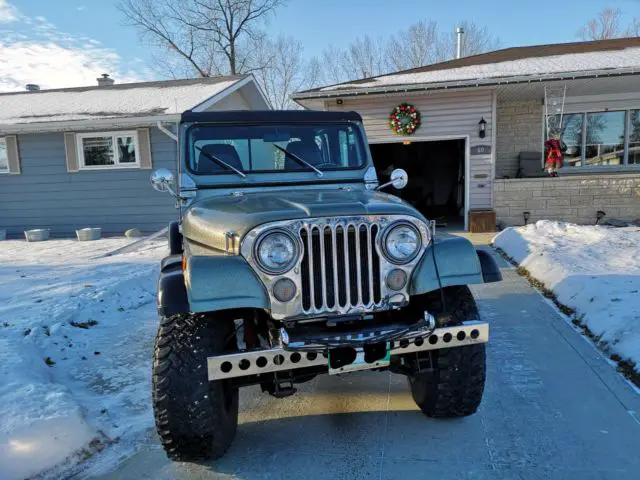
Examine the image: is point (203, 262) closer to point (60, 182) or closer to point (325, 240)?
point (325, 240)

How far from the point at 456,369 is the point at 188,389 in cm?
148

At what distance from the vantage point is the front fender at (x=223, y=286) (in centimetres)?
231

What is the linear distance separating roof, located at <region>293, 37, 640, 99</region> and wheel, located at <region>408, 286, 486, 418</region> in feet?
27.9

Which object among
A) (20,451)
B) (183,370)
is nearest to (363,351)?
(183,370)

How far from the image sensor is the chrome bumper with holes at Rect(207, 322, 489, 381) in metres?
2.31

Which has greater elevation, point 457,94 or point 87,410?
point 457,94

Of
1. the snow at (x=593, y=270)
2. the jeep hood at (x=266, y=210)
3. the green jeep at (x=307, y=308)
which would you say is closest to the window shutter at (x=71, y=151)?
the snow at (x=593, y=270)

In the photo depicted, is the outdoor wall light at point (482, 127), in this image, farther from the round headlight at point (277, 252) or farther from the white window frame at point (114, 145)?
the round headlight at point (277, 252)

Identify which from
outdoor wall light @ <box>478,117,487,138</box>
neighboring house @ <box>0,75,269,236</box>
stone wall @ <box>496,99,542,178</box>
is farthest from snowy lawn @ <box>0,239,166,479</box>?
stone wall @ <box>496,99,542,178</box>

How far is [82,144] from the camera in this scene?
11914 mm

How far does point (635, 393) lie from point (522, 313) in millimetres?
1903

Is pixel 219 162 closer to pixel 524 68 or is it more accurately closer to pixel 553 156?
pixel 524 68

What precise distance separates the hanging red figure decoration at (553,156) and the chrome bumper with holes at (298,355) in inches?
395

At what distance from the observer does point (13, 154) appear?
12.2 m
